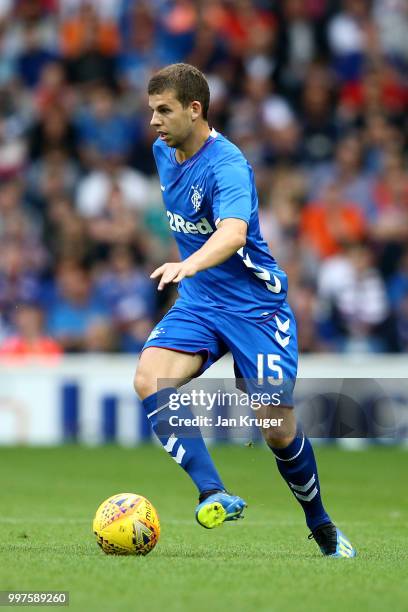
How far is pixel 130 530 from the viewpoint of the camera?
634 cm

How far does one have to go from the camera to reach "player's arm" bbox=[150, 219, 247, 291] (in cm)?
575

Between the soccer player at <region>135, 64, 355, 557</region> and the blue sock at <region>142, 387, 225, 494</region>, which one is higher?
the soccer player at <region>135, 64, 355, 557</region>

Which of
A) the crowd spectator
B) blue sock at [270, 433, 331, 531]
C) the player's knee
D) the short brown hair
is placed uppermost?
the short brown hair

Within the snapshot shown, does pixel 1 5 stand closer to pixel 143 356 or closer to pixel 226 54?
pixel 226 54

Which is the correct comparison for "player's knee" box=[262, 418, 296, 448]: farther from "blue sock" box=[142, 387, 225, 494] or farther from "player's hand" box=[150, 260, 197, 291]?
"player's hand" box=[150, 260, 197, 291]

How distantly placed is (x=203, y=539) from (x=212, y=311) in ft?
4.97

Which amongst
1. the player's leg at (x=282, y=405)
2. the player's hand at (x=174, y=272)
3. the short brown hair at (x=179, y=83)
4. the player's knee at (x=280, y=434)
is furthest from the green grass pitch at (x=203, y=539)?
the short brown hair at (x=179, y=83)

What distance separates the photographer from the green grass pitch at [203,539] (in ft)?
16.9

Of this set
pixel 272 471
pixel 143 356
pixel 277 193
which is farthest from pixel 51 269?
pixel 143 356

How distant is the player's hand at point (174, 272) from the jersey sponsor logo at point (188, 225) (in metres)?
0.85

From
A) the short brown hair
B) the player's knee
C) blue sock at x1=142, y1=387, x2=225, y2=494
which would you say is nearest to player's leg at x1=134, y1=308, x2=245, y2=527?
blue sock at x1=142, y1=387, x2=225, y2=494

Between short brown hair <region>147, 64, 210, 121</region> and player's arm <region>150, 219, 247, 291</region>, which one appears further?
short brown hair <region>147, 64, 210, 121</region>

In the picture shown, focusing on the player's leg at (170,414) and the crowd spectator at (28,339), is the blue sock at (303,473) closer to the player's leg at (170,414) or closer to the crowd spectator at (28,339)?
the player's leg at (170,414)

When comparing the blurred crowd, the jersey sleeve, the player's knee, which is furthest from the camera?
the blurred crowd
